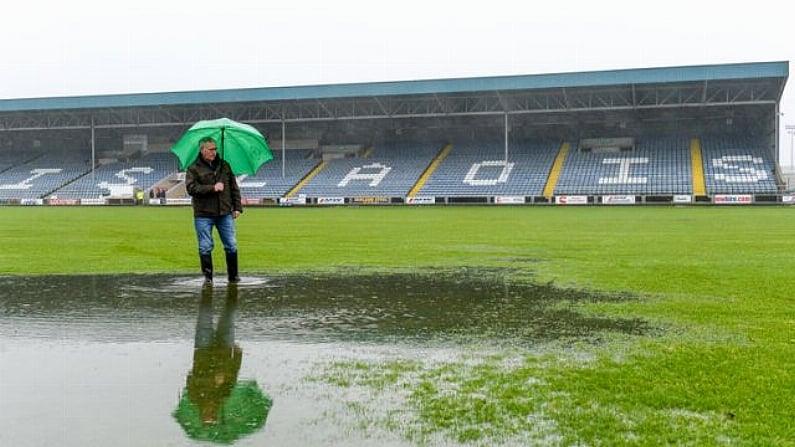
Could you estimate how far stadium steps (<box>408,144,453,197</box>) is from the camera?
52.7m

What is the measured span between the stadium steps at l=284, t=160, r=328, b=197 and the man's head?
45782mm

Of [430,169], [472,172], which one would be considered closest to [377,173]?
[430,169]

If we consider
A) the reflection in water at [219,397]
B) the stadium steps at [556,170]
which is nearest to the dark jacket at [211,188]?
the reflection in water at [219,397]

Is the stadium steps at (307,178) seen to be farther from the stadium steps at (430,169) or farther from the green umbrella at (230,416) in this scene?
the green umbrella at (230,416)

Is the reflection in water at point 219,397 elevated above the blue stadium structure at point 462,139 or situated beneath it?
situated beneath

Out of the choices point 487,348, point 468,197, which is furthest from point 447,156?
point 487,348

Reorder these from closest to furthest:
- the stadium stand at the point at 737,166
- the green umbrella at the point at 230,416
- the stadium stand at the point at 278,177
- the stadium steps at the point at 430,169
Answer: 1. the green umbrella at the point at 230,416
2. the stadium stand at the point at 737,166
3. the stadium steps at the point at 430,169
4. the stadium stand at the point at 278,177

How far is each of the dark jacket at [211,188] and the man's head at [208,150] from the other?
7 cm

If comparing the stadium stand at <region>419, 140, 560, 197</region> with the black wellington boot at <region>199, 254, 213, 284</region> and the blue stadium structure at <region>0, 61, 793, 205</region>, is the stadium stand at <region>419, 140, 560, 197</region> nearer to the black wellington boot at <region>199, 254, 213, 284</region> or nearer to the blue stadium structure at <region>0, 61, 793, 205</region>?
the blue stadium structure at <region>0, 61, 793, 205</region>

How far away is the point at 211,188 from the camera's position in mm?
9086

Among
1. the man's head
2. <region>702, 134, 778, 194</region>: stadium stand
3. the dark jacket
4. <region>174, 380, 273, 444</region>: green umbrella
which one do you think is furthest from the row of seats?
<region>174, 380, 273, 444</region>: green umbrella

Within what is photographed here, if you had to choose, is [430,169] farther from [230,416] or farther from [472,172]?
[230,416]

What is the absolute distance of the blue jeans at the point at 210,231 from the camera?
9.30 m

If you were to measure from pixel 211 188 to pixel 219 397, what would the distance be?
514cm
